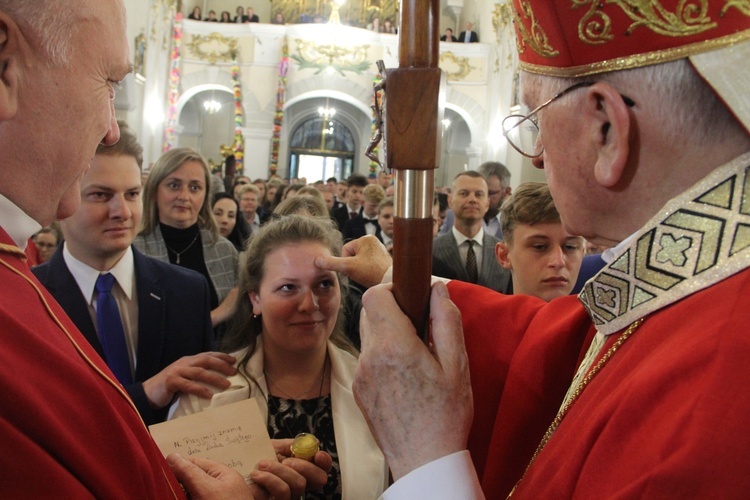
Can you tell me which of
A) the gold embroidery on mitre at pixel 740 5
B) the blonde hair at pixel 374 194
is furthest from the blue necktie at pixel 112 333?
the blonde hair at pixel 374 194

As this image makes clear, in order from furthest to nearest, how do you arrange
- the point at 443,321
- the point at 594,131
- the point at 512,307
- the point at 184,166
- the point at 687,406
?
1. the point at 184,166
2. the point at 512,307
3. the point at 443,321
4. the point at 594,131
5. the point at 687,406

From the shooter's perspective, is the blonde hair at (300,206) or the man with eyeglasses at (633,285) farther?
the blonde hair at (300,206)

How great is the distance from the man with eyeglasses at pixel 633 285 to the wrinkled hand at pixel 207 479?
43 centimetres

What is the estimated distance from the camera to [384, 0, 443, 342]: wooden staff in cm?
106

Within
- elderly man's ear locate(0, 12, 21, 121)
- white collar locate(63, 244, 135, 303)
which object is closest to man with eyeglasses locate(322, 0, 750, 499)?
elderly man's ear locate(0, 12, 21, 121)

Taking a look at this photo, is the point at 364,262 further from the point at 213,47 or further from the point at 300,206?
the point at 213,47

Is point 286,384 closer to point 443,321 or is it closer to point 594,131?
point 443,321

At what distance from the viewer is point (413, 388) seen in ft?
3.42

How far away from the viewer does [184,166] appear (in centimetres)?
327

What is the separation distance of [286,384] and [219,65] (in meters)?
16.0

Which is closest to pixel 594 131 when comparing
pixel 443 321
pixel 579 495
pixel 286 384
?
pixel 443 321

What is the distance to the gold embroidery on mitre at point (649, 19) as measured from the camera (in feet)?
2.92

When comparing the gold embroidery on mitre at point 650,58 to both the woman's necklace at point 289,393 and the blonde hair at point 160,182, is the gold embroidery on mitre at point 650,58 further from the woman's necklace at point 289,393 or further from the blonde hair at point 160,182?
the blonde hair at point 160,182

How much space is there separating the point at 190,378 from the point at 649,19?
1532 millimetres
